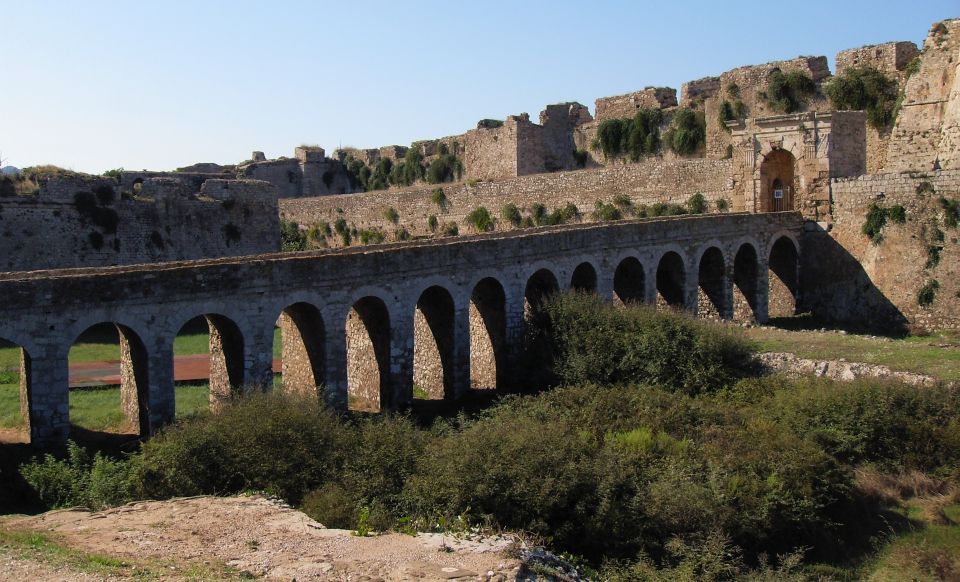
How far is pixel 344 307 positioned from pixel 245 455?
4790mm

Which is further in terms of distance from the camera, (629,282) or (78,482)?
(629,282)

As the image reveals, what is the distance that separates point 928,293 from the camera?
79.8 ft

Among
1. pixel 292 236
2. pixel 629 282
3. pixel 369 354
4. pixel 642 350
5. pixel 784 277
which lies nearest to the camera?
pixel 642 350

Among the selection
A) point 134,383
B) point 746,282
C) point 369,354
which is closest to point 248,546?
point 134,383

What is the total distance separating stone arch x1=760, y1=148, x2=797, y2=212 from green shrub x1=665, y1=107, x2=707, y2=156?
15.7 ft

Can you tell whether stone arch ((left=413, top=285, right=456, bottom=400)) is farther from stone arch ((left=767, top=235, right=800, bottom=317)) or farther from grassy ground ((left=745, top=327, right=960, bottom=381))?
stone arch ((left=767, top=235, right=800, bottom=317))

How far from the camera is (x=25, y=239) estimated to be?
893 inches

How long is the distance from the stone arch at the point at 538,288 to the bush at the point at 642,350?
1.85 meters

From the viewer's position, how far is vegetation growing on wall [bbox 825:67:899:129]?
100 ft

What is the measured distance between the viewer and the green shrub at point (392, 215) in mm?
38531

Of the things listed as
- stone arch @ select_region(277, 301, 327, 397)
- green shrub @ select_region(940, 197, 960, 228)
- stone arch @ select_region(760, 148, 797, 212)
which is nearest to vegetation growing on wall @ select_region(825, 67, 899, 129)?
stone arch @ select_region(760, 148, 797, 212)

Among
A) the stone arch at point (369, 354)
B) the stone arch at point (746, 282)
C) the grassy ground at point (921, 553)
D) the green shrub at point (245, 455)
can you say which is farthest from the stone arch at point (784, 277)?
the green shrub at point (245, 455)

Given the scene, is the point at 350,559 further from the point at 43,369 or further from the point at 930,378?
the point at 930,378

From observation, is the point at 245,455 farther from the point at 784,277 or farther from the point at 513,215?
the point at 513,215
